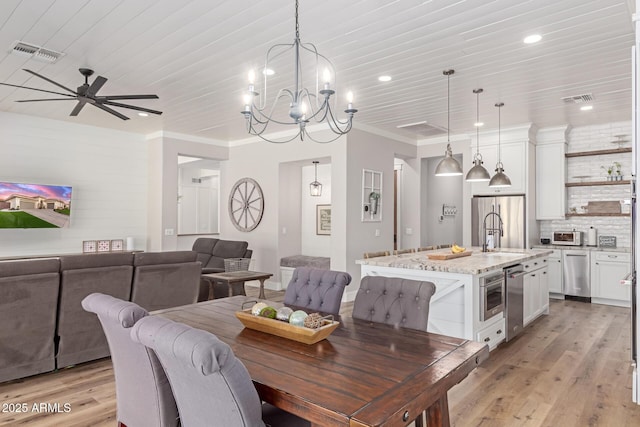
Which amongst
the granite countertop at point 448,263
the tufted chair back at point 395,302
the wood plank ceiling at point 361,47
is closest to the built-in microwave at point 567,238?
the wood plank ceiling at point 361,47

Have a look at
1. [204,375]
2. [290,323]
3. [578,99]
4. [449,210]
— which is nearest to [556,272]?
[449,210]

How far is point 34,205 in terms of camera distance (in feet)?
21.1

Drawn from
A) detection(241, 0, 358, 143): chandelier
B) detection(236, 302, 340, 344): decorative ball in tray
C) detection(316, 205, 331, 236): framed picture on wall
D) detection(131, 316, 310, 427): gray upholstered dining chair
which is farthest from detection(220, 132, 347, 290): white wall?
detection(131, 316, 310, 427): gray upholstered dining chair

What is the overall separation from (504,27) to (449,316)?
8.21 ft

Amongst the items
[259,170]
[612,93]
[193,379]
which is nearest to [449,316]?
[193,379]

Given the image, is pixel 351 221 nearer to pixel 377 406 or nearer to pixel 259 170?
pixel 259 170

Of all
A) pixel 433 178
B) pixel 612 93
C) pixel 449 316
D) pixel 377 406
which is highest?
pixel 612 93

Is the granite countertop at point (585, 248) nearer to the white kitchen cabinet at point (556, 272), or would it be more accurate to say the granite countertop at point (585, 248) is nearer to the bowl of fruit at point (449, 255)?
the white kitchen cabinet at point (556, 272)

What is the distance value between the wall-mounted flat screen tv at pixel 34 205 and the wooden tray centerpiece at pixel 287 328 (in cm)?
582

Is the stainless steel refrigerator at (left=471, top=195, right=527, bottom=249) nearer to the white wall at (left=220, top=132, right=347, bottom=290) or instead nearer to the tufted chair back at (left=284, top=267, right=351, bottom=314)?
the white wall at (left=220, top=132, right=347, bottom=290)

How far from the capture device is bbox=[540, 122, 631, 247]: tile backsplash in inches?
259

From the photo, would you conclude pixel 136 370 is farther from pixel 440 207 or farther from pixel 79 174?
pixel 440 207

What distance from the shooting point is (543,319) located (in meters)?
5.38

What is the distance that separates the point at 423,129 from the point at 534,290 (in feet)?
10.5
